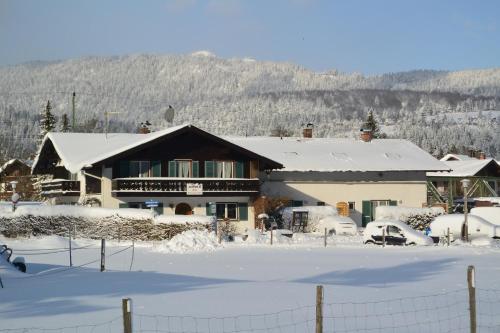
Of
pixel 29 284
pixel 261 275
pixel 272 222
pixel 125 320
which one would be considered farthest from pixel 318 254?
pixel 125 320

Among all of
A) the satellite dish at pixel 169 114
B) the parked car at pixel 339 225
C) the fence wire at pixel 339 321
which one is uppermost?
the satellite dish at pixel 169 114

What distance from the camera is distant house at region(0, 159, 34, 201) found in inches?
2953

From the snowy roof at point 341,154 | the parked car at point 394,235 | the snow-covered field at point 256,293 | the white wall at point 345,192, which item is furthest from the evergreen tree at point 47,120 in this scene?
the snow-covered field at point 256,293

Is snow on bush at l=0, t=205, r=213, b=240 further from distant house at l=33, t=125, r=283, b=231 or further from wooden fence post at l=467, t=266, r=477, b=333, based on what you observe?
wooden fence post at l=467, t=266, r=477, b=333

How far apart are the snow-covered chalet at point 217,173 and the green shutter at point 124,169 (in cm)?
6

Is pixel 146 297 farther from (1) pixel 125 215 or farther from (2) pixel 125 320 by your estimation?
(1) pixel 125 215

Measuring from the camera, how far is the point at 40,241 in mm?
34219

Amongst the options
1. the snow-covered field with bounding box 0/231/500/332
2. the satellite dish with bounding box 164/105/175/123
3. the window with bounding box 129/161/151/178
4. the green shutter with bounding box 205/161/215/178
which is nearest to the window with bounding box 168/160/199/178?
the green shutter with bounding box 205/161/215/178

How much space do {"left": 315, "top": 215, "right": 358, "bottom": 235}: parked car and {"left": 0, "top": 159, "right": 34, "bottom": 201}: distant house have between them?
129 ft

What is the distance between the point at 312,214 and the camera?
46.7m

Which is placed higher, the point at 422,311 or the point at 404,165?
the point at 404,165

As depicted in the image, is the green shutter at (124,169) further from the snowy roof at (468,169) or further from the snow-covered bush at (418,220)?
the snowy roof at (468,169)

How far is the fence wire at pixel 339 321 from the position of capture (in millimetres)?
11188

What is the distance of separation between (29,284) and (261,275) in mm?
6788
